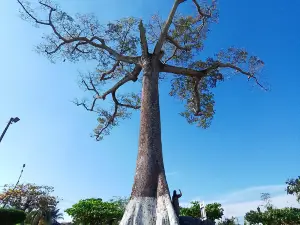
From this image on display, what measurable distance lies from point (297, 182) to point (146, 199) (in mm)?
41803

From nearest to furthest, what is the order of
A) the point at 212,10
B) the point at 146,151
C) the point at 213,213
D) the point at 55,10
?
the point at 146,151 < the point at 55,10 < the point at 212,10 < the point at 213,213

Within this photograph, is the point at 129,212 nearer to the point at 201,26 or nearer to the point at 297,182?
the point at 201,26

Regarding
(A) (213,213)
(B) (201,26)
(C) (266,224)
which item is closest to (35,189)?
(A) (213,213)

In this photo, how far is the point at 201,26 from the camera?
1210cm

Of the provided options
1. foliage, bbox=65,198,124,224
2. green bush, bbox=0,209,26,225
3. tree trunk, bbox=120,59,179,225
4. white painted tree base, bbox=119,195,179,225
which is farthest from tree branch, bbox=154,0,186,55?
green bush, bbox=0,209,26,225

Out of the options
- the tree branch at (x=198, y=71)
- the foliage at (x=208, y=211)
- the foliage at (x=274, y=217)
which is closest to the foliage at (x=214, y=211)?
the foliage at (x=208, y=211)

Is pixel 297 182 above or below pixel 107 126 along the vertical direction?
above

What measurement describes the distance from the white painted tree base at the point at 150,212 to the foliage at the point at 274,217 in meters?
19.4

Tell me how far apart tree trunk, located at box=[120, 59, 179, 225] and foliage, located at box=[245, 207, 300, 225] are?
18947mm

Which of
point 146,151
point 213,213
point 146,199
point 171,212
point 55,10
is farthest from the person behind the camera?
point 213,213

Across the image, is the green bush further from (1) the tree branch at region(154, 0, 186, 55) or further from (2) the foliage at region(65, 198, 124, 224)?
(1) the tree branch at region(154, 0, 186, 55)

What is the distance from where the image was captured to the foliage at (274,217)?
21.4 meters

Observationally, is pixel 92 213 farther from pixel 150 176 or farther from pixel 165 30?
pixel 165 30

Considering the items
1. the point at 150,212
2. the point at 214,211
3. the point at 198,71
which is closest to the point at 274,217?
the point at 214,211
